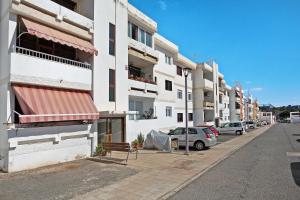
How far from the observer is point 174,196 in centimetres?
A: 932

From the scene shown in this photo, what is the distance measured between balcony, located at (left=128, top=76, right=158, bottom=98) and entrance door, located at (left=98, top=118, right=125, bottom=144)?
11.4 feet

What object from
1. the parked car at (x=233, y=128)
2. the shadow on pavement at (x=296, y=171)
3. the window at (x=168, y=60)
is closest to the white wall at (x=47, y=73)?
the shadow on pavement at (x=296, y=171)

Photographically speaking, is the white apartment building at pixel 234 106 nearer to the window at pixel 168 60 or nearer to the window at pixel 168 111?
the window at pixel 168 60

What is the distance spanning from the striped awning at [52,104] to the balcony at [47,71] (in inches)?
15.2

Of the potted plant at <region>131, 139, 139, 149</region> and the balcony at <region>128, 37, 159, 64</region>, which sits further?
the balcony at <region>128, 37, 159, 64</region>

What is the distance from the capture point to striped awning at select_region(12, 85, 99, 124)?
12.8 m

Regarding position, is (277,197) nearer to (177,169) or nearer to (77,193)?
(177,169)

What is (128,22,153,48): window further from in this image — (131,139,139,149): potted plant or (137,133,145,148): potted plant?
(131,139,139,149): potted plant

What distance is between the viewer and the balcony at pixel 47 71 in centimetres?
1311

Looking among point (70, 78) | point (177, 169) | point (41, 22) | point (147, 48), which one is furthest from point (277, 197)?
point (147, 48)

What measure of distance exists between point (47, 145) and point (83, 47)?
6.06 meters

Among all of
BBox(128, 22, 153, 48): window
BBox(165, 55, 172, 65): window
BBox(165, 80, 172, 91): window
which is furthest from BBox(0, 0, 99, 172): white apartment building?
BBox(165, 55, 172, 65): window

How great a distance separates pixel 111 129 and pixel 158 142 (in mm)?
3737

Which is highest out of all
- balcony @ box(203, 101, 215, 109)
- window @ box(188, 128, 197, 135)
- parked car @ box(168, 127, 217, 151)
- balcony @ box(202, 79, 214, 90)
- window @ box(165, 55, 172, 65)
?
window @ box(165, 55, 172, 65)
